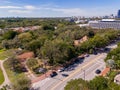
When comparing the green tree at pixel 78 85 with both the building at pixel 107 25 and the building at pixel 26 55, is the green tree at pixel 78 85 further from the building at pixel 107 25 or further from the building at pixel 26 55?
the building at pixel 107 25

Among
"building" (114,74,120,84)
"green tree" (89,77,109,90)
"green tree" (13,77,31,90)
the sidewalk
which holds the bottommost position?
the sidewalk

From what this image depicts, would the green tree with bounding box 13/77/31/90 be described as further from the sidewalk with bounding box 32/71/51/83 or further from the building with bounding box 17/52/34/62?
the building with bounding box 17/52/34/62

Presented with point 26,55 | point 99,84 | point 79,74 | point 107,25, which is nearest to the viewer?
point 99,84

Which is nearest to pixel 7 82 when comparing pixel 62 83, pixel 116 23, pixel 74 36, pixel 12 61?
pixel 12 61

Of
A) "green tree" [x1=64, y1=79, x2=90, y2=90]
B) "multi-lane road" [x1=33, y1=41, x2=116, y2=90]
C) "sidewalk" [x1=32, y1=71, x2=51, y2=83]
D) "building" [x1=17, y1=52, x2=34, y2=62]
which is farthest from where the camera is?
"building" [x1=17, y1=52, x2=34, y2=62]

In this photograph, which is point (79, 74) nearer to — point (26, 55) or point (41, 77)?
point (41, 77)

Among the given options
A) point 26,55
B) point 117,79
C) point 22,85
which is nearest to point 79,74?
point 117,79

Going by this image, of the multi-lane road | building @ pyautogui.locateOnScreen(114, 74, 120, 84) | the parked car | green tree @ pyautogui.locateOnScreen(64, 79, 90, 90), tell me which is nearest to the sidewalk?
the multi-lane road

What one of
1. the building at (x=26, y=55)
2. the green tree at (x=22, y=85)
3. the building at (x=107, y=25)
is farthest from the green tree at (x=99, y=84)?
the building at (x=107, y=25)

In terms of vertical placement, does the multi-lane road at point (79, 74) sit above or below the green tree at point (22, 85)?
below
